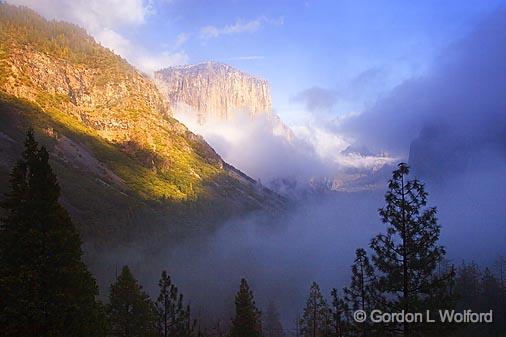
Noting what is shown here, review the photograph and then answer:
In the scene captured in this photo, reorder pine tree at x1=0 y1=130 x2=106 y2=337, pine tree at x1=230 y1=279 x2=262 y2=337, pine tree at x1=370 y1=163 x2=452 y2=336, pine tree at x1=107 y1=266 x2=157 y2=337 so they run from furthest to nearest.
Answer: pine tree at x1=230 y1=279 x2=262 y2=337 → pine tree at x1=107 y1=266 x2=157 y2=337 → pine tree at x1=370 y1=163 x2=452 y2=336 → pine tree at x1=0 y1=130 x2=106 y2=337

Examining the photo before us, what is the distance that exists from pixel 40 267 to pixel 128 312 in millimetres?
27024

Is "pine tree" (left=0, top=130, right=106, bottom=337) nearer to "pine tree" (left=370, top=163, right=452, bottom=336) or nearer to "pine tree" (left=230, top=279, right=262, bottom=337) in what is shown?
"pine tree" (left=370, top=163, right=452, bottom=336)

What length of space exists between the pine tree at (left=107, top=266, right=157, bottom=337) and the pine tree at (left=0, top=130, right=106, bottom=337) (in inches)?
971

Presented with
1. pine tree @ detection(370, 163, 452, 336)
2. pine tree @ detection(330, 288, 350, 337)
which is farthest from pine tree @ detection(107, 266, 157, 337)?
pine tree @ detection(370, 163, 452, 336)

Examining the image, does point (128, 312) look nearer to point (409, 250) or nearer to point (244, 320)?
point (244, 320)

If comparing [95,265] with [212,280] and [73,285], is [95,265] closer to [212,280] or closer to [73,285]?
[212,280]

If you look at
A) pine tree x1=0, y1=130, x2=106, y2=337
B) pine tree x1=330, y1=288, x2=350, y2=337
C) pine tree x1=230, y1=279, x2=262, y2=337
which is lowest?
pine tree x1=230, y1=279, x2=262, y2=337

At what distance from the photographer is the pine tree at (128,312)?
41156 mm

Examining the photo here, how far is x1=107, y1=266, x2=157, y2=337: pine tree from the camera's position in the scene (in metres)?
41.2

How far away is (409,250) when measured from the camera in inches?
840

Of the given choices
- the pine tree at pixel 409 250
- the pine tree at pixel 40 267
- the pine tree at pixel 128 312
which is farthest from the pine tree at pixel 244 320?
the pine tree at pixel 40 267

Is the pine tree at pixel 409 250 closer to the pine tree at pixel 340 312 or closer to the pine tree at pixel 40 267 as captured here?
the pine tree at pixel 340 312

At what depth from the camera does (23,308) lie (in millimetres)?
16391

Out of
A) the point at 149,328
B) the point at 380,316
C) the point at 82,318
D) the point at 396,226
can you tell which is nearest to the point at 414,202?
the point at 396,226
